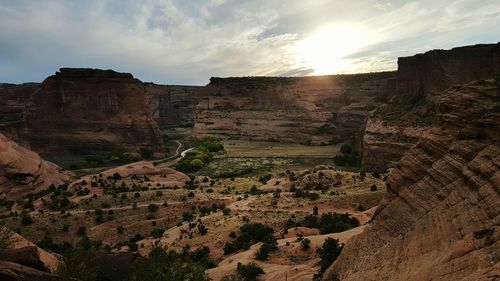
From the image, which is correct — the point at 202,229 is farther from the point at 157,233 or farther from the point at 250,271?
the point at 250,271

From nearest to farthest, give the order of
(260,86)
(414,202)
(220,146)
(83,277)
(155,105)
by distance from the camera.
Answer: (414,202) < (83,277) < (220,146) < (260,86) < (155,105)

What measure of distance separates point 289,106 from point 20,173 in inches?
2811

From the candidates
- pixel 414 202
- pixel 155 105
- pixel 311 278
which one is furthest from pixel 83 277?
pixel 155 105

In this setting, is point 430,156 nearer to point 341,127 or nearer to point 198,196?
point 198,196

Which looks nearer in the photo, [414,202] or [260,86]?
[414,202]

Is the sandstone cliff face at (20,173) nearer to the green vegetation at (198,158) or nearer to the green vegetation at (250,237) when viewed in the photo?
the green vegetation at (198,158)

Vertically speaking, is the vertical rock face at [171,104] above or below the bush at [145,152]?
above

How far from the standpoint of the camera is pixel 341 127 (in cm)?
10112

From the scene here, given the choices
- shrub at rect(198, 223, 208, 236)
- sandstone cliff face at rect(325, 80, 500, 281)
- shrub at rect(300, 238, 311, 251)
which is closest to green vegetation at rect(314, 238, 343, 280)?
sandstone cliff face at rect(325, 80, 500, 281)

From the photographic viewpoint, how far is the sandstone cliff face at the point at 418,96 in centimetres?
5412

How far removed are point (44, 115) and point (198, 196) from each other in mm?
44592

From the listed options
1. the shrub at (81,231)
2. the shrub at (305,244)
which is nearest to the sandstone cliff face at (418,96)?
the shrub at (305,244)

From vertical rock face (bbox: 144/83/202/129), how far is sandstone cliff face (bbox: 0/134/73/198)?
95169mm

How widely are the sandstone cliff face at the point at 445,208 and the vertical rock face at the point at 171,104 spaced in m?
134
